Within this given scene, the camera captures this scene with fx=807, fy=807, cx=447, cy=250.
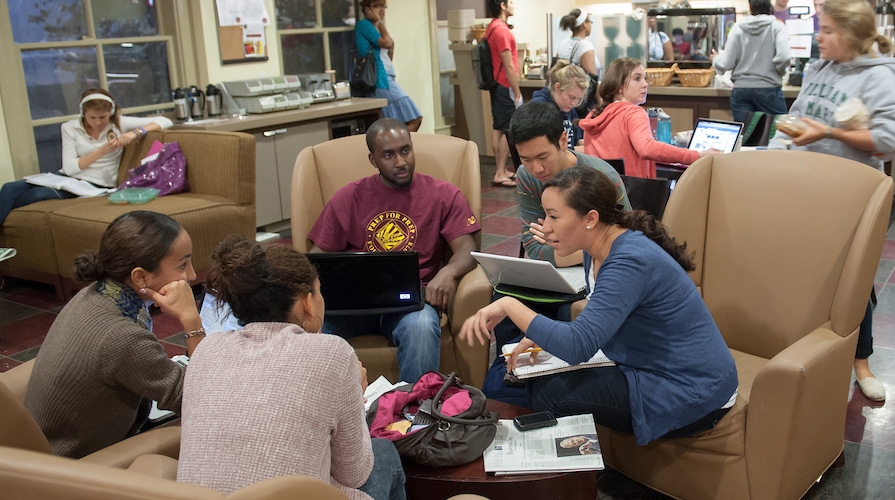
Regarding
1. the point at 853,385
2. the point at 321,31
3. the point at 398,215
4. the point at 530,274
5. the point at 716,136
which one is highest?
the point at 321,31

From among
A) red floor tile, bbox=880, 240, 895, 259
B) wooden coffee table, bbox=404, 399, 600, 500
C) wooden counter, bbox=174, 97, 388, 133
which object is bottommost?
red floor tile, bbox=880, 240, 895, 259

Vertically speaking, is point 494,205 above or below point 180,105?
below

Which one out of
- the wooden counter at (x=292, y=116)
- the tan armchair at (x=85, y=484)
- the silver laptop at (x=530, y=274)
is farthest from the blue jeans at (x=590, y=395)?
the wooden counter at (x=292, y=116)

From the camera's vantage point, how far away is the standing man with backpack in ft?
21.6

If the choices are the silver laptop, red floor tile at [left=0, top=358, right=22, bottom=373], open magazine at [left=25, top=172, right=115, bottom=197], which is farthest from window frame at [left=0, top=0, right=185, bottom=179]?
the silver laptop

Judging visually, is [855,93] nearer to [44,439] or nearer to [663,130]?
[663,130]

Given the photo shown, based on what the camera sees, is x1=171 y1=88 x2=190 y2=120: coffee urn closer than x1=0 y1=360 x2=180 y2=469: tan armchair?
No

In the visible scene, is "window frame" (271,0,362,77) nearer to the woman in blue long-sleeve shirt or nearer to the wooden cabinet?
the wooden cabinet

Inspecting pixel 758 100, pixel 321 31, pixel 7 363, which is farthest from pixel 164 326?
pixel 758 100

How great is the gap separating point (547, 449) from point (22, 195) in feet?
12.5

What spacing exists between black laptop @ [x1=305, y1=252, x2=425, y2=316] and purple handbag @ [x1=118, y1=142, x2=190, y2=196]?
7.13ft

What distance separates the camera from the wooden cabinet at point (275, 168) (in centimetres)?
555

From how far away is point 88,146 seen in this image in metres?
4.67

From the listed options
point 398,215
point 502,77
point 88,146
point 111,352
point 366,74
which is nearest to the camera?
point 111,352
